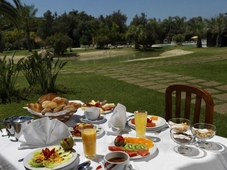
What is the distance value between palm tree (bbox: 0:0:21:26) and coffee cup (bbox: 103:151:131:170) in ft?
28.9

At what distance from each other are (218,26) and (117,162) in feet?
87.1

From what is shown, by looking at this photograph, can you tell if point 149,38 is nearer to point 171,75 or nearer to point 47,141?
point 171,75

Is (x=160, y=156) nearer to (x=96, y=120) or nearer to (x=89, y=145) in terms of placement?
(x=89, y=145)

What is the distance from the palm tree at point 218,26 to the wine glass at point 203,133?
2504cm

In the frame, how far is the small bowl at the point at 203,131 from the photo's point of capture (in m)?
1.29

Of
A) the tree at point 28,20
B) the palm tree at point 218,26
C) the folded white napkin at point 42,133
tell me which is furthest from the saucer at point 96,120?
the tree at point 28,20

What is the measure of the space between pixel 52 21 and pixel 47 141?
44.1 metres

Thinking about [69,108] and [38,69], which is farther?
[38,69]

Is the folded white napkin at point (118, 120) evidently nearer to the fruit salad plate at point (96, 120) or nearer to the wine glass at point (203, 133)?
the fruit salad plate at point (96, 120)

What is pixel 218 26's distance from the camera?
80.1 feet

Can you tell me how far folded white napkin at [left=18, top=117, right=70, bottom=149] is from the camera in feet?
4.55

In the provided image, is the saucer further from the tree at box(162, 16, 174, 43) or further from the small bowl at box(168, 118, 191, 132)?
the tree at box(162, 16, 174, 43)

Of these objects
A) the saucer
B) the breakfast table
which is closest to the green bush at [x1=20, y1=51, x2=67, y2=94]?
the saucer

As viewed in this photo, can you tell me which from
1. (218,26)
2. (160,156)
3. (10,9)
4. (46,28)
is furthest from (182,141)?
(46,28)
